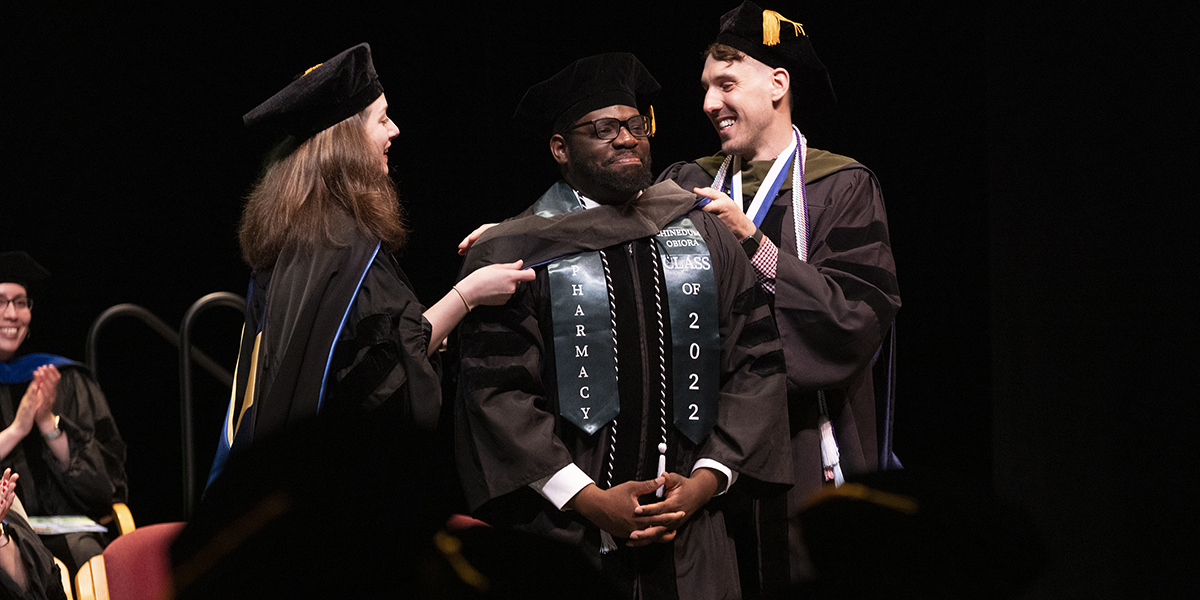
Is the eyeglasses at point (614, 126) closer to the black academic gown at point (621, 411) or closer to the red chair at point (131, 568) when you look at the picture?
the black academic gown at point (621, 411)

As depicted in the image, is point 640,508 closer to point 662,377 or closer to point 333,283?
point 662,377

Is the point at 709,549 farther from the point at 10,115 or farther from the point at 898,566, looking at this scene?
the point at 10,115

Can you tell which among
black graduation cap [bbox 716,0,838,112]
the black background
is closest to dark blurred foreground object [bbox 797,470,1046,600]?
black graduation cap [bbox 716,0,838,112]

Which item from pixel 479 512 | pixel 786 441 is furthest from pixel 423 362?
pixel 786 441

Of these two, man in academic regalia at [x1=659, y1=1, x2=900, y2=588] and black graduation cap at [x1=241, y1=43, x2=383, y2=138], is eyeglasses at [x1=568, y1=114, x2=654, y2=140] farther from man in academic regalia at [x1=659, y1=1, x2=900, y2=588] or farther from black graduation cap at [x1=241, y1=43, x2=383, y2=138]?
black graduation cap at [x1=241, y1=43, x2=383, y2=138]

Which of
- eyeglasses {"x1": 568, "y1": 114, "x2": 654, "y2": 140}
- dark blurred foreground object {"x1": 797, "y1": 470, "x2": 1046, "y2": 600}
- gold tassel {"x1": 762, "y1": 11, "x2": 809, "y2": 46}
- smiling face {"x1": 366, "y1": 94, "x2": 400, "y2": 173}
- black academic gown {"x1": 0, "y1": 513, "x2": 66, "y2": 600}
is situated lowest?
black academic gown {"x1": 0, "y1": 513, "x2": 66, "y2": 600}

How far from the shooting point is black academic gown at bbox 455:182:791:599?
2260mm

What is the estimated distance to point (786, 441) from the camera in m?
2.41

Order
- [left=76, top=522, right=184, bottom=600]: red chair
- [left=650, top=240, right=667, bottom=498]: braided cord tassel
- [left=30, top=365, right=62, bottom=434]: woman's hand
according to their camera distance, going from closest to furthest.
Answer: [left=76, top=522, right=184, bottom=600]: red chair < [left=650, top=240, right=667, bottom=498]: braided cord tassel < [left=30, top=365, right=62, bottom=434]: woman's hand

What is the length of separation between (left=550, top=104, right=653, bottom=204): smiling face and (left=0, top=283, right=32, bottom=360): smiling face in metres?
2.61

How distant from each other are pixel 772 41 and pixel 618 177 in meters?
0.89

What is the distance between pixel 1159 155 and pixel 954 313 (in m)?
0.97

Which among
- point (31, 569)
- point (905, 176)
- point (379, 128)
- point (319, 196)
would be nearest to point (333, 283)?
point (319, 196)

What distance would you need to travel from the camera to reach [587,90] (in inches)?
96.7
